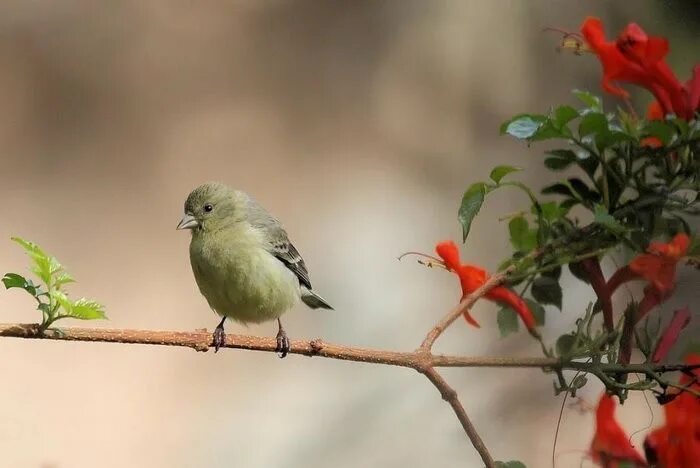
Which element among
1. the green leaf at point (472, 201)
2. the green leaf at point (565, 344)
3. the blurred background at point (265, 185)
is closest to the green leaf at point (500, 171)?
the green leaf at point (472, 201)

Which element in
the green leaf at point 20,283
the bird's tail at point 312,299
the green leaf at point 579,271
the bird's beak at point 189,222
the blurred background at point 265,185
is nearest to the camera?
the green leaf at point 20,283

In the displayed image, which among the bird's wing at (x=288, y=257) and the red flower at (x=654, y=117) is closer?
the red flower at (x=654, y=117)


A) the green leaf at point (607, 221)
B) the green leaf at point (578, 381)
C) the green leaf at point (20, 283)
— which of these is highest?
the green leaf at point (607, 221)

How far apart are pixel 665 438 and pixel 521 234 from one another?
163mm

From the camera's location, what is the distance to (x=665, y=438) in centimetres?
48

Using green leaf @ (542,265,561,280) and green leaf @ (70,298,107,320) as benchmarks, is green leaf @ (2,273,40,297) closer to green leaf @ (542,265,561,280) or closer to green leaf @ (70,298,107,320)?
green leaf @ (70,298,107,320)

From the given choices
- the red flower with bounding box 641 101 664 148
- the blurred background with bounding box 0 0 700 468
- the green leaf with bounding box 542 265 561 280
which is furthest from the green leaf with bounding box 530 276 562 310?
the blurred background with bounding box 0 0 700 468

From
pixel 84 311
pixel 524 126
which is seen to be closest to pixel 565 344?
pixel 524 126

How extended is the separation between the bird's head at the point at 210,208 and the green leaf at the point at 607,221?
1.11 feet

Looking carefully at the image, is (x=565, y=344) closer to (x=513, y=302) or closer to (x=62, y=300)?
(x=513, y=302)

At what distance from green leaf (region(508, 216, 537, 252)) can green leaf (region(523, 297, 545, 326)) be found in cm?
4

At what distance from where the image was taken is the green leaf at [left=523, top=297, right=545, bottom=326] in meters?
0.57

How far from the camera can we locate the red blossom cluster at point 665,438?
0.47 m

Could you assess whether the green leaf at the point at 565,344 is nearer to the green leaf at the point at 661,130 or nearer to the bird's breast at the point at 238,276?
the green leaf at the point at 661,130
